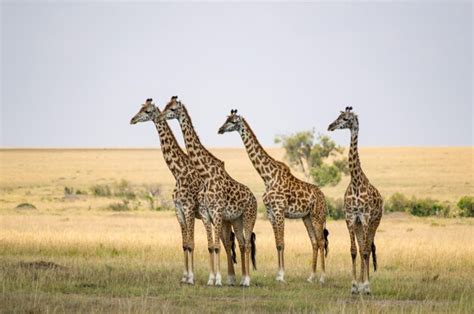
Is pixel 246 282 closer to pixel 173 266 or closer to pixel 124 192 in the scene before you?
pixel 173 266

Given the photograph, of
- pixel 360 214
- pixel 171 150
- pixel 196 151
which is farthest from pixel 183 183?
pixel 360 214

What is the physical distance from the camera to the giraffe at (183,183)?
17312mm

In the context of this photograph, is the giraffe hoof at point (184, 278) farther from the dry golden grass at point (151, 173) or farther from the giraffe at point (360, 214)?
the dry golden grass at point (151, 173)

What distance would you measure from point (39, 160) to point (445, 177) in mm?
49751

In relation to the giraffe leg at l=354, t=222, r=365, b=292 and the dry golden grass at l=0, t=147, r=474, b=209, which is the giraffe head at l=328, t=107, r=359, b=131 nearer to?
the giraffe leg at l=354, t=222, r=365, b=292

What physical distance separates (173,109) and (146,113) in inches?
22.0

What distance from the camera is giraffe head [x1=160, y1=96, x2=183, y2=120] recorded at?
18094 mm

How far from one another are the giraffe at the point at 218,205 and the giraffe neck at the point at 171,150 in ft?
0.68

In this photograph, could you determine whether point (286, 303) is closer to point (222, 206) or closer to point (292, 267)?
point (222, 206)

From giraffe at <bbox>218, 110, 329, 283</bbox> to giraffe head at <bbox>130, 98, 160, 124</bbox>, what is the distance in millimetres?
1438

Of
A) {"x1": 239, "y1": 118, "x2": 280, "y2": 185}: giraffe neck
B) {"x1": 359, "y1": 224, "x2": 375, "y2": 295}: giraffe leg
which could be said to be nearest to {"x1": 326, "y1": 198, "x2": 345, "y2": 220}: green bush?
{"x1": 239, "y1": 118, "x2": 280, "y2": 185}: giraffe neck

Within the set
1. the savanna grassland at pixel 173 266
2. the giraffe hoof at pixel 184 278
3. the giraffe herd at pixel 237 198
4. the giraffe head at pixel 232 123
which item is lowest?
the savanna grassland at pixel 173 266

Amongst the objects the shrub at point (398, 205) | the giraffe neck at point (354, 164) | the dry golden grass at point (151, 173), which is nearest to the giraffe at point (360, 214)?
the giraffe neck at point (354, 164)

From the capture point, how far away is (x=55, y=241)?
24.7 metres
